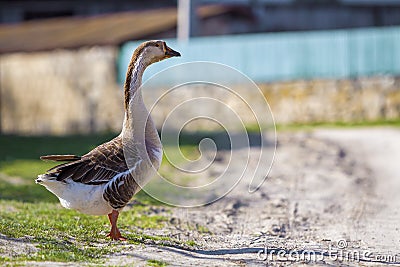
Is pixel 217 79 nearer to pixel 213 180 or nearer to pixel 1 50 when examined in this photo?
pixel 1 50

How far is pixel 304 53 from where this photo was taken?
73.2 feet

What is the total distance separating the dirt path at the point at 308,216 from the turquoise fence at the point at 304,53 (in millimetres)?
5359

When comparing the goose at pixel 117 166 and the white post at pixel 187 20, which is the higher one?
the white post at pixel 187 20

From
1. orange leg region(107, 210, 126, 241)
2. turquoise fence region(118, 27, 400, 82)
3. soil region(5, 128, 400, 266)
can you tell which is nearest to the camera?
soil region(5, 128, 400, 266)

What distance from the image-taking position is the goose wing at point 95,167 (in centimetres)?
739

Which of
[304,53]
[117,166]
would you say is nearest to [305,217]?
[117,166]

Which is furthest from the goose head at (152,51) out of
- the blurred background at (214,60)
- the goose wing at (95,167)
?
the blurred background at (214,60)

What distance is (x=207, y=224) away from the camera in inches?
376

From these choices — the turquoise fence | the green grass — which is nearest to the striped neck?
the green grass

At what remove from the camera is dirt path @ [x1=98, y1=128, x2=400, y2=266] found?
730cm

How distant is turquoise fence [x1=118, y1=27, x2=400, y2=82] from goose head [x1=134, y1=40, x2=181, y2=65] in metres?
13.5

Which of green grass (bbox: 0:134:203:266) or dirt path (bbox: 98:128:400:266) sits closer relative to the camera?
green grass (bbox: 0:134:203:266)

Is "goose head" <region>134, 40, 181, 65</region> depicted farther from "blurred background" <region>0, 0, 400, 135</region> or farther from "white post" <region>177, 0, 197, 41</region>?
"white post" <region>177, 0, 197, 41</region>

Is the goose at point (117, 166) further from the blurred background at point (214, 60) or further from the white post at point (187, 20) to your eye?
the white post at point (187, 20)
